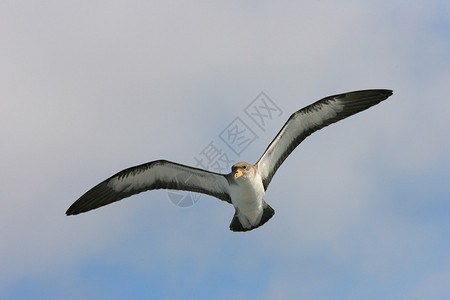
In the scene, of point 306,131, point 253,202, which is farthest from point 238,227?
point 306,131

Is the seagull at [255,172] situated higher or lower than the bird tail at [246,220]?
higher

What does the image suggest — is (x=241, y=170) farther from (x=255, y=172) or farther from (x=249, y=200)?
(x=249, y=200)

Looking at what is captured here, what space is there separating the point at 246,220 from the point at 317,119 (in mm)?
3365

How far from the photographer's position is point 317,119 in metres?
14.8

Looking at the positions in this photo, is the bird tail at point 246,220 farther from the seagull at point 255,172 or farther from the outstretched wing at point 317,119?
the outstretched wing at point 317,119

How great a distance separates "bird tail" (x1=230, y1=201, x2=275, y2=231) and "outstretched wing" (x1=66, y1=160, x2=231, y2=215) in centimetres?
53

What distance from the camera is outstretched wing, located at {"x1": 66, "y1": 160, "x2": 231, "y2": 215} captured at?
14.7 meters

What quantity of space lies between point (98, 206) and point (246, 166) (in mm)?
4553

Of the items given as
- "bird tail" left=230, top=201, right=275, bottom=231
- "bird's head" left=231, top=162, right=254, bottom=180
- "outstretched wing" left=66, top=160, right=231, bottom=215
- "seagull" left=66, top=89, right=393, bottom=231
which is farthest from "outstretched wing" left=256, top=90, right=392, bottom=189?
"outstretched wing" left=66, top=160, right=231, bottom=215

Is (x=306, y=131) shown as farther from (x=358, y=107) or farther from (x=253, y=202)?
(x=253, y=202)

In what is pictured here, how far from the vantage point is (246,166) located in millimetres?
13695

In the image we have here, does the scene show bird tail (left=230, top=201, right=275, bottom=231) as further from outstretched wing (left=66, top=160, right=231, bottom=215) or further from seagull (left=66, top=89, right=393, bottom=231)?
outstretched wing (left=66, top=160, right=231, bottom=215)

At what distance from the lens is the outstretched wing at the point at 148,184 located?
14719 mm

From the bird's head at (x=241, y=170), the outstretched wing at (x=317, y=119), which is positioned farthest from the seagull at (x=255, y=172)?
the bird's head at (x=241, y=170)
